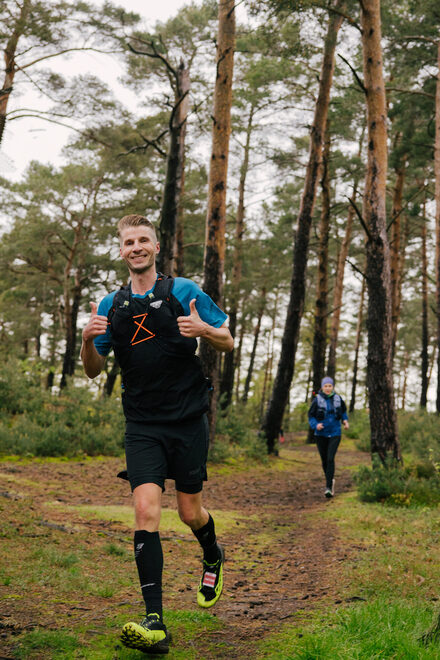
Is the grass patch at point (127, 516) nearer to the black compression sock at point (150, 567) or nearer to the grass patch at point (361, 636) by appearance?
the grass patch at point (361, 636)

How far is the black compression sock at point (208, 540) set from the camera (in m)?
3.74

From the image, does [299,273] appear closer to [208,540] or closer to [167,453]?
[208,540]

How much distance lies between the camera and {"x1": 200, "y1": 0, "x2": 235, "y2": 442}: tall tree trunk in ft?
41.0

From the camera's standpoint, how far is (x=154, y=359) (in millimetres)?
3338

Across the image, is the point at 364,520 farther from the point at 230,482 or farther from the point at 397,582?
the point at 230,482

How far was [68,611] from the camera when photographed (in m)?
3.62

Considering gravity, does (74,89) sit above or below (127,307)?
above

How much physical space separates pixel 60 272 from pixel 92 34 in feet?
59.5

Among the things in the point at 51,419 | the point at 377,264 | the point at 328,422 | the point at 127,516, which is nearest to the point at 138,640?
the point at 127,516

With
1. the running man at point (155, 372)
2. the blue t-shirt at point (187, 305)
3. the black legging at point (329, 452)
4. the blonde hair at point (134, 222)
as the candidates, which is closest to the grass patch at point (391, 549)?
the black legging at point (329, 452)

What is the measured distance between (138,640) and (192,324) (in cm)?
169

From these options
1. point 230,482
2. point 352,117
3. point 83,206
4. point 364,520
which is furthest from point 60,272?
point 364,520

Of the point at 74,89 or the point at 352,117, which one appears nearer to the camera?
the point at 74,89

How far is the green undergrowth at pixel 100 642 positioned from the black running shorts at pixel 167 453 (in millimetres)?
866
